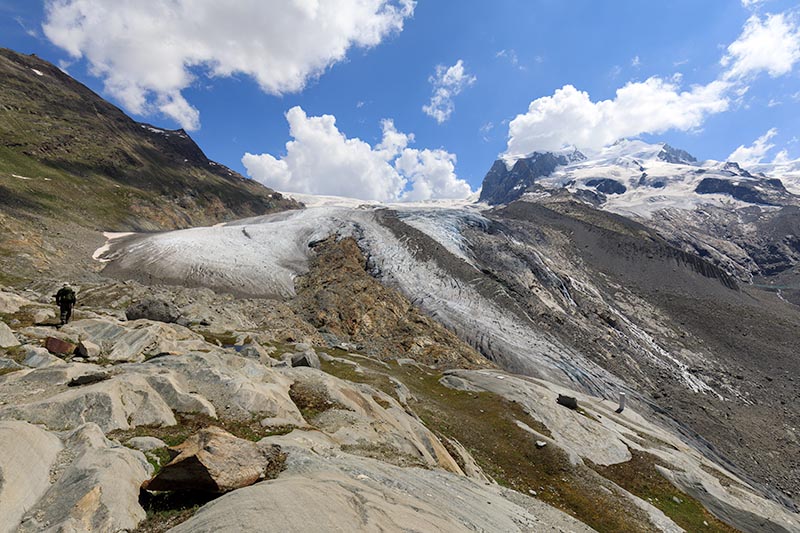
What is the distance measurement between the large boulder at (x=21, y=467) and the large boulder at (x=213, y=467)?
2244mm

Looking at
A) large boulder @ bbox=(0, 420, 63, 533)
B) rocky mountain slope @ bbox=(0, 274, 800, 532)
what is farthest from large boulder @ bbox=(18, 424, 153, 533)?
large boulder @ bbox=(0, 420, 63, 533)

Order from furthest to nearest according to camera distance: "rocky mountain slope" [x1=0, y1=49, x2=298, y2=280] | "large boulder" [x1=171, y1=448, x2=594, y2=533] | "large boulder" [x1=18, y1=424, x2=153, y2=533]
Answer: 1. "rocky mountain slope" [x1=0, y1=49, x2=298, y2=280]
2. "large boulder" [x1=171, y1=448, x2=594, y2=533]
3. "large boulder" [x1=18, y1=424, x2=153, y2=533]

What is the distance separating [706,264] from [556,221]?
62394 mm

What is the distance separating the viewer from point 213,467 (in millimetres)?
9867

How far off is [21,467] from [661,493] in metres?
41.4

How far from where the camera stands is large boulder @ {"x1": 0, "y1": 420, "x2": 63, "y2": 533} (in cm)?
799

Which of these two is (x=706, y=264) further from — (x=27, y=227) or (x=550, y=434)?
(x=27, y=227)

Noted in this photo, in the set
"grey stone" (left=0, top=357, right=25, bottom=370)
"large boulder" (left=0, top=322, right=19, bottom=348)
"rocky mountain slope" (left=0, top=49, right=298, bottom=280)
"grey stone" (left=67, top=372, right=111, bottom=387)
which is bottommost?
"grey stone" (left=67, top=372, right=111, bottom=387)

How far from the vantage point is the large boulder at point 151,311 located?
129ft

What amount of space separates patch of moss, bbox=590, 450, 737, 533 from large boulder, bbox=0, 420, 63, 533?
36964 mm

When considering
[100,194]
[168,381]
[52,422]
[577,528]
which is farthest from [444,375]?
[100,194]

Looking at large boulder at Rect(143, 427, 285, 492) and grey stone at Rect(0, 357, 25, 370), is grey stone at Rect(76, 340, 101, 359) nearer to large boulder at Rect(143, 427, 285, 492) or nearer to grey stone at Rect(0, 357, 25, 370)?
grey stone at Rect(0, 357, 25, 370)

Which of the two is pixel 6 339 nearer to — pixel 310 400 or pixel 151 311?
pixel 310 400

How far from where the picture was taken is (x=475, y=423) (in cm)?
3581
